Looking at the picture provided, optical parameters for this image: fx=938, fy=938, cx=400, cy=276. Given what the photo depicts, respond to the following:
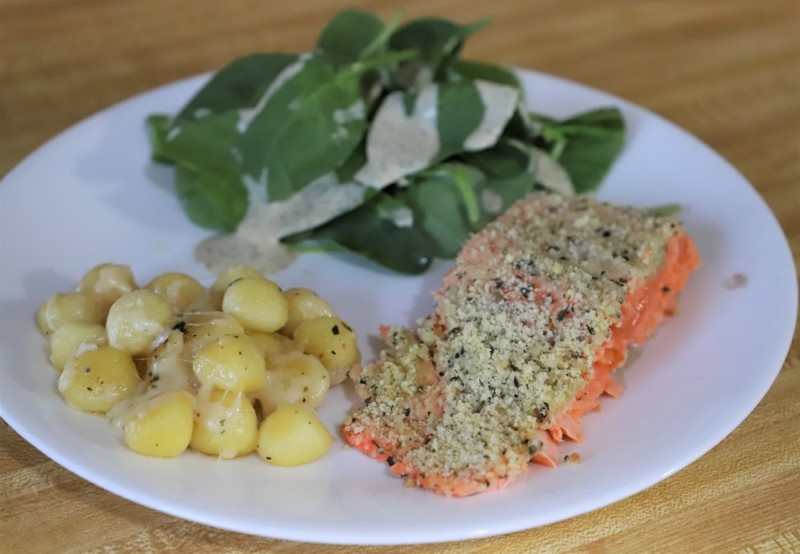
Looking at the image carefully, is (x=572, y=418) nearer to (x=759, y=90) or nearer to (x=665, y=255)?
(x=665, y=255)

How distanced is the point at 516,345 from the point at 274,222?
72cm

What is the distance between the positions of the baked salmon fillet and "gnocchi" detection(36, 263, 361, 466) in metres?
0.10

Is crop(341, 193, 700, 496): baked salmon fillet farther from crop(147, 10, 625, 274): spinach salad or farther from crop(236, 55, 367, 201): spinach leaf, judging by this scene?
crop(236, 55, 367, 201): spinach leaf

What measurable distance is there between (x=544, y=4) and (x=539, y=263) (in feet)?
5.62

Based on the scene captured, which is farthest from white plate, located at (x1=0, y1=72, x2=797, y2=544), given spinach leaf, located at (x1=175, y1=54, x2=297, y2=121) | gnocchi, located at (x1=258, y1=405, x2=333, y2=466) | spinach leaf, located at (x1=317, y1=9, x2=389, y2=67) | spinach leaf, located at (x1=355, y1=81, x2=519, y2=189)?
spinach leaf, located at (x1=317, y1=9, x2=389, y2=67)

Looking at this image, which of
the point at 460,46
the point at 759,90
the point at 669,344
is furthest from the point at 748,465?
the point at 759,90

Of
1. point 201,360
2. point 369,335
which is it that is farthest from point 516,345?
point 201,360

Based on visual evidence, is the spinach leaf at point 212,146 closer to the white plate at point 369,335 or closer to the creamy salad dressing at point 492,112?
the white plate at point 369,335

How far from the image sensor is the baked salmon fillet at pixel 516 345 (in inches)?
56.1

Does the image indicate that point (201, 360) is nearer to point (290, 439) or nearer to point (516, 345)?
point (290, 439)

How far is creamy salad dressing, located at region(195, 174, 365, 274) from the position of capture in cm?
200

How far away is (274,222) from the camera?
2059 mm

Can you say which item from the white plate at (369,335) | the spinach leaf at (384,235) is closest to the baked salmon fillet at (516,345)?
the white plate at (369,335)

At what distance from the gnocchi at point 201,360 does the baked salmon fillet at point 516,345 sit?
0.31 feet
